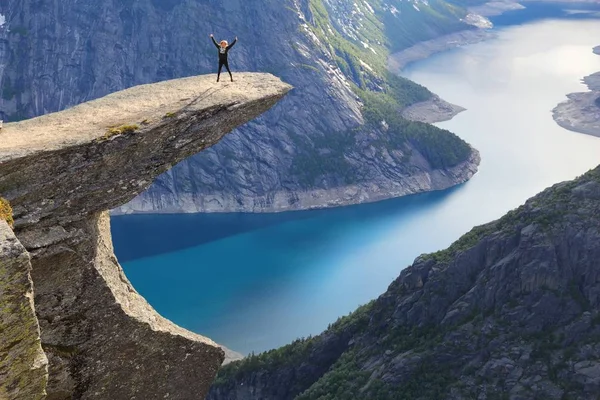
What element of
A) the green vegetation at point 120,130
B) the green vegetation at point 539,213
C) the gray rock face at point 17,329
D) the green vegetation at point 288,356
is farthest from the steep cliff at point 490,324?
the gray rock face at point 17,329

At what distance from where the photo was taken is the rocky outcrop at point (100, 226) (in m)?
19.1

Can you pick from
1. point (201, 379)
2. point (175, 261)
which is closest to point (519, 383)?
point (201, 379)

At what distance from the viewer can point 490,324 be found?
79.6 meters

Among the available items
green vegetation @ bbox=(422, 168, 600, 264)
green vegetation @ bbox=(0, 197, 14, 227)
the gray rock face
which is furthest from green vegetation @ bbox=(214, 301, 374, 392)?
the gray rock face

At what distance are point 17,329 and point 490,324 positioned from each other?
71.7 metres

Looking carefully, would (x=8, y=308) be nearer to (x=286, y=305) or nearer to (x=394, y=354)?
(x=394, y=354)

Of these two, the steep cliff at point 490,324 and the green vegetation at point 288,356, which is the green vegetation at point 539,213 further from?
the green vegetation at point 288,356

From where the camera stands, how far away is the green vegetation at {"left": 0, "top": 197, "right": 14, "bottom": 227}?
17.8 m

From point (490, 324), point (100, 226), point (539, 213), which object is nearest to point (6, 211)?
point (100, 226)

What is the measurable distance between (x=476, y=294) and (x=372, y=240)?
333ft

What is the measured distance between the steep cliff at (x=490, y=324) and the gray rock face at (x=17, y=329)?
6214 cm

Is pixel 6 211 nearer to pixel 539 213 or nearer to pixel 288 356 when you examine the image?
pixel 539 213

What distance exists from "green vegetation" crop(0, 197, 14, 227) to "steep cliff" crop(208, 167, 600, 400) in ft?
202

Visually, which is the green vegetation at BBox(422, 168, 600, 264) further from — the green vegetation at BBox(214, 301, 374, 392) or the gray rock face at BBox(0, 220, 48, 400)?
the gray rock face at BBox(0, 220, 48, 400)
